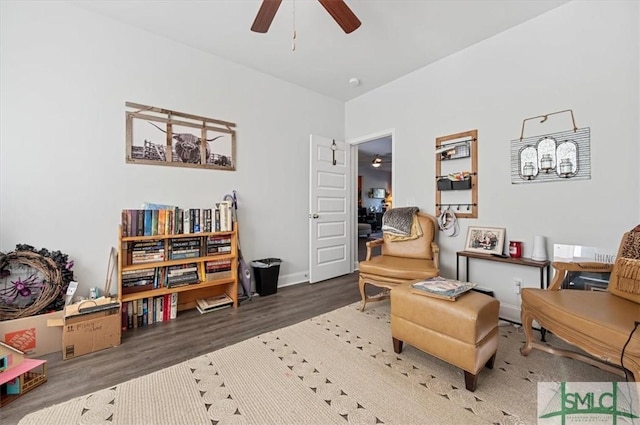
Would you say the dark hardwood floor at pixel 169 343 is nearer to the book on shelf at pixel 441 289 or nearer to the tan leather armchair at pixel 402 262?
the tan leather armchair at pixel 402 262

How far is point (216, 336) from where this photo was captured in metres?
2.22

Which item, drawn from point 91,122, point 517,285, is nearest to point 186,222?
point 91,122

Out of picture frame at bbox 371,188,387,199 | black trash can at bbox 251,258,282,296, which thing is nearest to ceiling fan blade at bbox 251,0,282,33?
black trash can at bbox 251,258,282,296

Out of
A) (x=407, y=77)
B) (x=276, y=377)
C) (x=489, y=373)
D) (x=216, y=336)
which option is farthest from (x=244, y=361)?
(x=407, y=77)

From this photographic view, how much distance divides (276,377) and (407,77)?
3686 millimetres

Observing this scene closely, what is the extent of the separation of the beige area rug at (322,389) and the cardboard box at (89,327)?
0.61 metres

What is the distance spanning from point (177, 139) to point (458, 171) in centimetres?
314

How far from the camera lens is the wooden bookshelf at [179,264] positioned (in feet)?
7.68

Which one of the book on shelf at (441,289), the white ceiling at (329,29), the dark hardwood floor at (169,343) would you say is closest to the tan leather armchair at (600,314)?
the book on shelf at (441,289)

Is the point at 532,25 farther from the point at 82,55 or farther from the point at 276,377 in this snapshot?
the point at 82,55

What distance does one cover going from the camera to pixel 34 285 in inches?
81.4

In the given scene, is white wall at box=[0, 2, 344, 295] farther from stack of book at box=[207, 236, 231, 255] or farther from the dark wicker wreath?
stack of book at box=[207, 236, 231, 255]

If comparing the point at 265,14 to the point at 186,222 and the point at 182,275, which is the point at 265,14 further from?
the point at 182,275

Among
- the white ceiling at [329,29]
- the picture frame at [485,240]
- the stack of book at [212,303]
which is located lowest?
the stack of book at [212,303]
